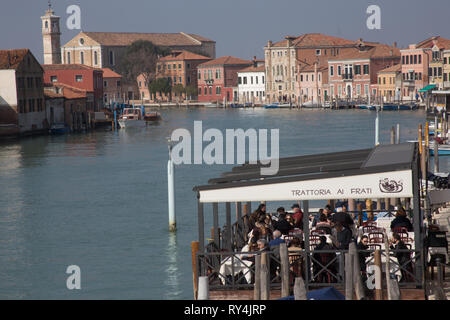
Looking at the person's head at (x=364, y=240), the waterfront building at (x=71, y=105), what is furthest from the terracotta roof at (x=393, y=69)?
the person's head at (x=364, y=240)

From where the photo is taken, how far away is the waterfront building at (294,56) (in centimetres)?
8694

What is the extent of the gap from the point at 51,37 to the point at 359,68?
42.1 metres

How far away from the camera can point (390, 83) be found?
7375cm

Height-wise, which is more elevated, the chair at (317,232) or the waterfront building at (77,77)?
the waterfront building at (77,77)

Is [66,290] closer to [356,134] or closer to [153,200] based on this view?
[153,200]

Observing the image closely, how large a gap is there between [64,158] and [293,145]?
37.0 feet

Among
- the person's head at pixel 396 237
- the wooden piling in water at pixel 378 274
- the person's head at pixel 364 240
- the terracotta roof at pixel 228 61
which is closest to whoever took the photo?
the wooden piling in water at pixel 378 274

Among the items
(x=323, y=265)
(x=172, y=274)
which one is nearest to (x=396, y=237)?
(x=323, y=265)

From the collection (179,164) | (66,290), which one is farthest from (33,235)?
(179,164)

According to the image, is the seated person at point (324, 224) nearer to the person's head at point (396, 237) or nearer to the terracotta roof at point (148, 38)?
the person's head at point (396, 237)

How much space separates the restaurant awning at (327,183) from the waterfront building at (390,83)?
213 feet

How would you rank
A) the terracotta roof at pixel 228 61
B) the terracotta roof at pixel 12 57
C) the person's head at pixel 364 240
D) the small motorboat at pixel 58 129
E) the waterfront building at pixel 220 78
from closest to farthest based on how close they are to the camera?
1. the person's head at pixel 364 240
2. the terracotta roof at pixel 12 57
3. the small motorboat at pixel 58 129
4. the waterfront building at pixel 220 78
5. the terracotta roof at pixel 228 61

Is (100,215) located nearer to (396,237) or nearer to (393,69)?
(396,237)

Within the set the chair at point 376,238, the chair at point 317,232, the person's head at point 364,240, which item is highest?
the person's head at point 364,240
